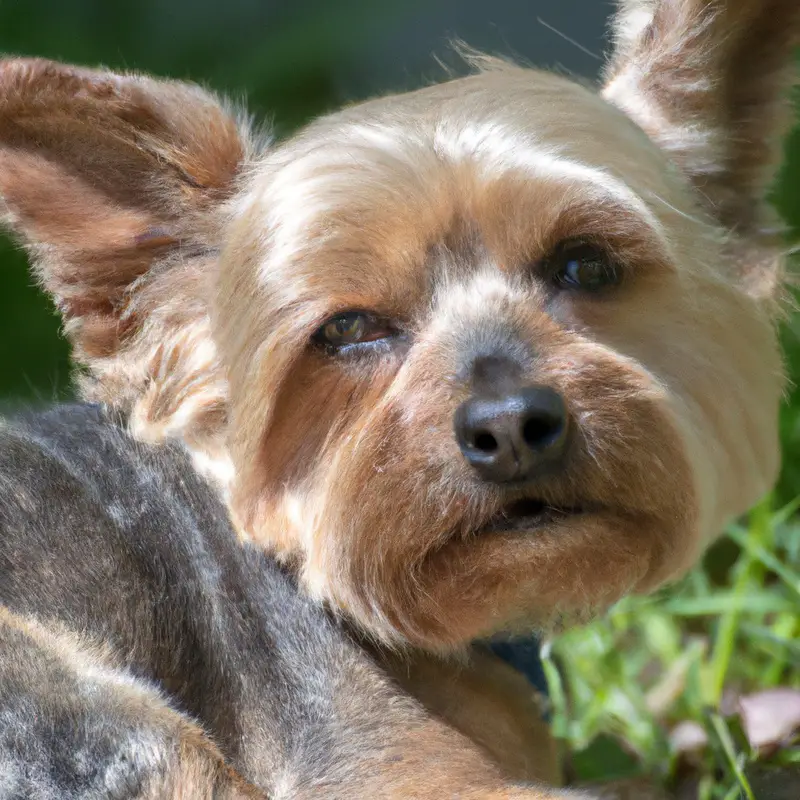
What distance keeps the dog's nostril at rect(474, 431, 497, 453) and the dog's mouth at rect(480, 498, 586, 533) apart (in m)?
0.15

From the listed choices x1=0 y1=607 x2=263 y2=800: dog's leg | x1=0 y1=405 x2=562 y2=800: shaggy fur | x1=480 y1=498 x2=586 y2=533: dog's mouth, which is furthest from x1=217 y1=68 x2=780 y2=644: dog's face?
x1=0 y1=607 x2=263 y2=800: dog's leg

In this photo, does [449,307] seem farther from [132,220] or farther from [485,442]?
[132,220]

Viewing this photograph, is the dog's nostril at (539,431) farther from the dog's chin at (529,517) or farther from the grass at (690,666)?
the grass at (690,666)

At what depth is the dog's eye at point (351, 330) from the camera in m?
2.61

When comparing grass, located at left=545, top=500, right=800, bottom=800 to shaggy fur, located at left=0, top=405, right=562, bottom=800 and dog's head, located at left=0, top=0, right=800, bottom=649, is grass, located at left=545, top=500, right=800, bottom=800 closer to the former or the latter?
shaggy fur, located at left=0, top=405, right=562, bottom=800

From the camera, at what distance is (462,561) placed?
247 centimetres

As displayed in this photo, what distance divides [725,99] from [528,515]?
4.14 feet

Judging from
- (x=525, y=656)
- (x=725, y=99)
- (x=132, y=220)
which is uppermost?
(x=725, y=99)

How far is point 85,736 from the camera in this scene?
2270 millimetres

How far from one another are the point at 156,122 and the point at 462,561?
1220mm

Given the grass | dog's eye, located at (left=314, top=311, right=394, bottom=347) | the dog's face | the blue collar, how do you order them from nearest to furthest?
1. the dog's face
2. dog's eye, located at (left=314, top=311, right=394, bottom=347)
3. the blue collar
4. the grass

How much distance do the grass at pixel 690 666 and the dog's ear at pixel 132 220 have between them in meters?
1.43

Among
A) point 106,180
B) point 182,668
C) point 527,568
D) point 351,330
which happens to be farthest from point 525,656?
point 106,180

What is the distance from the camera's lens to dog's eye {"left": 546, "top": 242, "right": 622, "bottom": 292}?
262 cm
